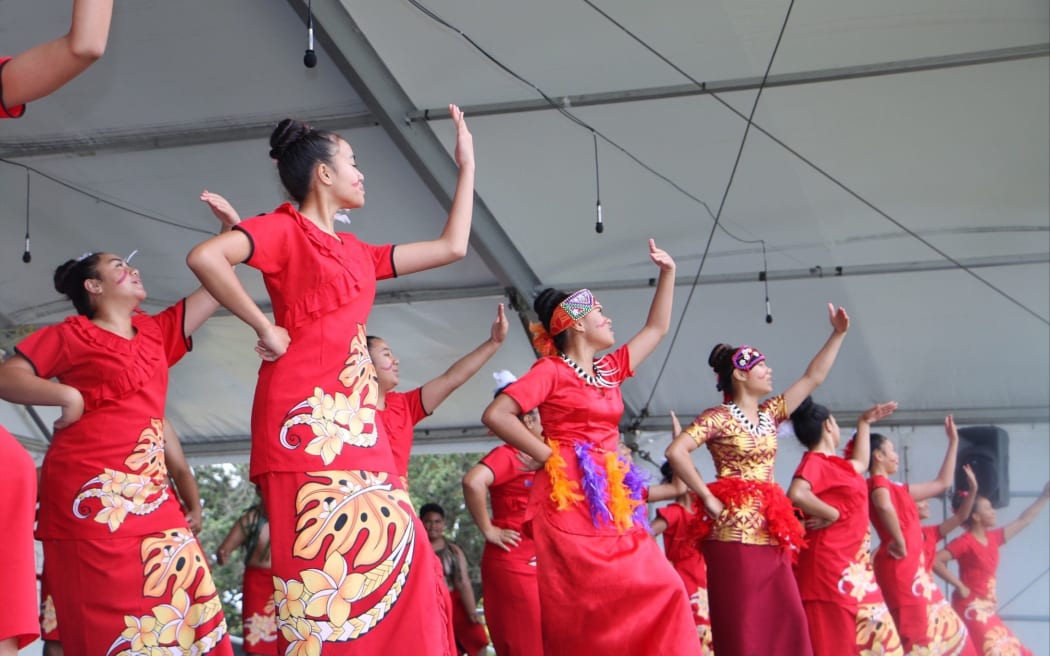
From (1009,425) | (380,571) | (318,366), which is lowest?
(380,571)

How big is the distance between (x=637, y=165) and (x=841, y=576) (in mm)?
2667

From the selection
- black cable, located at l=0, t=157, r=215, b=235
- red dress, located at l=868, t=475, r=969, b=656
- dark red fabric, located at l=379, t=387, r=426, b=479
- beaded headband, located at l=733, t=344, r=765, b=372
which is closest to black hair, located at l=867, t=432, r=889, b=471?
red dress, located at l=868, t=475, r=969, b=656

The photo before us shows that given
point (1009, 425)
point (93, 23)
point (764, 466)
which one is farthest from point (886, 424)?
point (93, 23)

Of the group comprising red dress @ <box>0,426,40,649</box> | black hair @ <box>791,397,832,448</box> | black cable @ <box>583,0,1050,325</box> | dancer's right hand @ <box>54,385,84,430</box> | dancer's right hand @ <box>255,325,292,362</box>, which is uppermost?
black cable @ <box>583,0,1050,325</box>

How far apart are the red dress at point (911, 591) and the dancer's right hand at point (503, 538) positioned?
2242mm

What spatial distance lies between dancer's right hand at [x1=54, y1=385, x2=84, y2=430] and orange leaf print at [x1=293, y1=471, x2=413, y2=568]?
121 cm

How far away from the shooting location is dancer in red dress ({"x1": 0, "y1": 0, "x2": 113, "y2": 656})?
1.67 m

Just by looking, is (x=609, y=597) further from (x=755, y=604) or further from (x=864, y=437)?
(x=864, y=437)

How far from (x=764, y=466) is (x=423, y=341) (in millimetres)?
4192

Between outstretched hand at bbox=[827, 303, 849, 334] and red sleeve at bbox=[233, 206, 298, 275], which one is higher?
outstretched hand at bbox=[827, 303, 849, 334]

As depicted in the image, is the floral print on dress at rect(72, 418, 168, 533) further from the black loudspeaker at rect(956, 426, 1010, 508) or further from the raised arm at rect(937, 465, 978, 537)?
the black loudspeaker at rect(956, 426, 1010, 508)

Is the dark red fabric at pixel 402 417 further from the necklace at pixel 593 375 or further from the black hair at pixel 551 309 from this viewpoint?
the necklace at pixel 593 375

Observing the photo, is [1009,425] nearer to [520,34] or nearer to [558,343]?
[520,34]

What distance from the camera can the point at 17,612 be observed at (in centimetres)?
169
